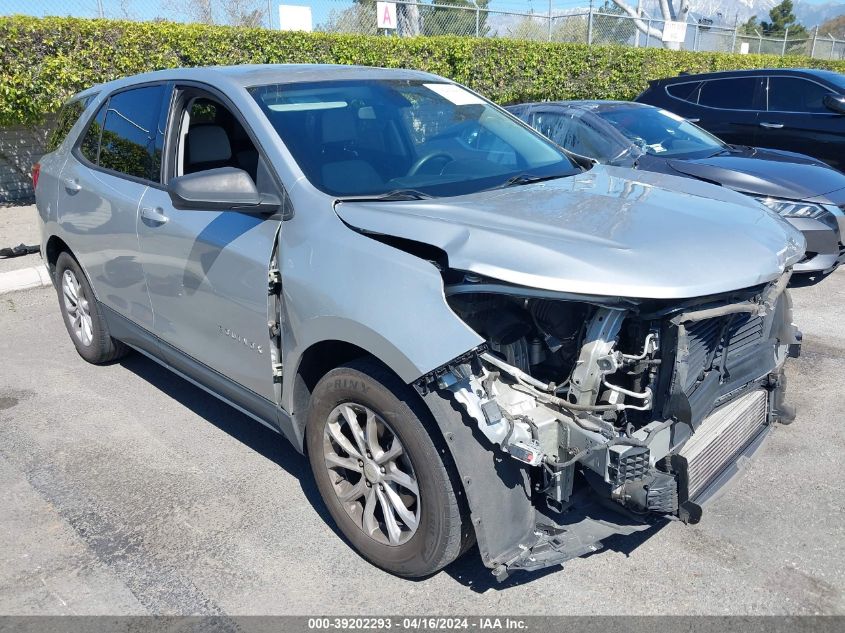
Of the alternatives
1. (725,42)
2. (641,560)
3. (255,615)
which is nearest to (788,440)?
(641,560)

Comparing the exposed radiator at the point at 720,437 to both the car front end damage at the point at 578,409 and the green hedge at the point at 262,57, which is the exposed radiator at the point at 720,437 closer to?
the car front end damage at the point at 578,409

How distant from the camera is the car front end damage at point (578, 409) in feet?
8.07

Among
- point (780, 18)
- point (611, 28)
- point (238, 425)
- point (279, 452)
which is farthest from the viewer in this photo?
point (780, 18)

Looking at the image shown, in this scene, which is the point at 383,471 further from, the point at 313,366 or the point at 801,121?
the point at 801,121

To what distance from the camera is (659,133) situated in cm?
730

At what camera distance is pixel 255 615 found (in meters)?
2.78

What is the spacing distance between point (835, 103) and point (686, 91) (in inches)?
73.0

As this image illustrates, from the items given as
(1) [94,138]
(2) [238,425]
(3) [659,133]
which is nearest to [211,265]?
(2) [238,425]

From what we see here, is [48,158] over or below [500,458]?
over

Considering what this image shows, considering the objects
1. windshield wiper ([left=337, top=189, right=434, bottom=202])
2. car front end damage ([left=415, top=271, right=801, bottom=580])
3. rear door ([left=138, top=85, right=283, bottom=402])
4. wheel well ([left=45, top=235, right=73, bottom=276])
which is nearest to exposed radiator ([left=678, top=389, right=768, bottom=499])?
car front end damage ([left=415, top=271, right=801, bottom=580])

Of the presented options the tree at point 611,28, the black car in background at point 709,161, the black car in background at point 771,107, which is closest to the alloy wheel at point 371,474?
the black car in background at point 709,161

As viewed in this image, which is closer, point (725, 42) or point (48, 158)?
point (48, 158)

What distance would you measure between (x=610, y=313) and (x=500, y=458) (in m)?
0.62

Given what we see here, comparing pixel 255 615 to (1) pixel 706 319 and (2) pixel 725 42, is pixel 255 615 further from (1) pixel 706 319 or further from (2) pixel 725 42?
(2) pixel 725 42
